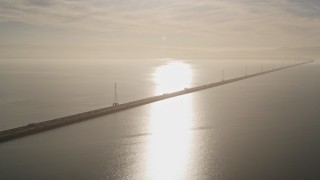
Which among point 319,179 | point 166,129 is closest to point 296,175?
point 319,179

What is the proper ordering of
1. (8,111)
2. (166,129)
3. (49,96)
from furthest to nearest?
(49,96), (8,111), (166,129)

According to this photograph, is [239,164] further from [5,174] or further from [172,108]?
[172,108]

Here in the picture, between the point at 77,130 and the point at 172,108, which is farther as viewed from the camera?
the point at 172,108

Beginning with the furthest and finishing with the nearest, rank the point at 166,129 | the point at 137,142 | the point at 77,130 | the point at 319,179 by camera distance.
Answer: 1. the point at 166,129
2. the point at 77,130
3. the point at 137,142
4. the point at 319,179

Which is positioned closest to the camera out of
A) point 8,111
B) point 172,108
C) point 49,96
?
point 8,111

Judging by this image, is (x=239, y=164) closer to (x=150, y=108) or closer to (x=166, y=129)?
(x=166, y=129)

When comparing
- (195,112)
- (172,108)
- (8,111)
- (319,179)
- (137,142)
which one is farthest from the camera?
(172,108)

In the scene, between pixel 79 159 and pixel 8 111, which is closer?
pixel 79 159

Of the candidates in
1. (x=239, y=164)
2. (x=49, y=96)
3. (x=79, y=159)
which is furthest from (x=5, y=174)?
(x=49, y=96)
